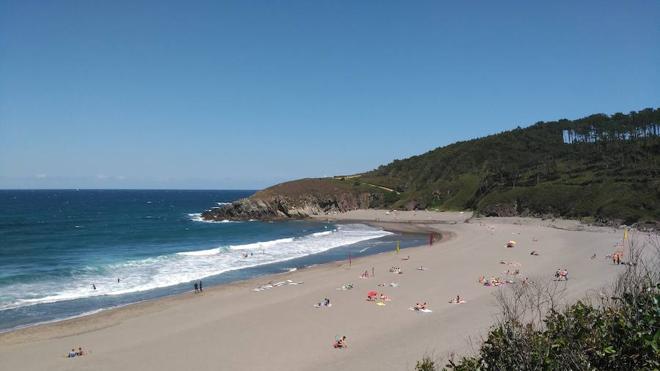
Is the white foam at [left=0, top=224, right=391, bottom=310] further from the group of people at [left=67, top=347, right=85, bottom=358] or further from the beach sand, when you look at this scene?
the group of people at [left=67, top=347, right=85, bottom=358]

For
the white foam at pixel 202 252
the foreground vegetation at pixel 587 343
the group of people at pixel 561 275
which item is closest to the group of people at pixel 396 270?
the group of people at pixel 561 275

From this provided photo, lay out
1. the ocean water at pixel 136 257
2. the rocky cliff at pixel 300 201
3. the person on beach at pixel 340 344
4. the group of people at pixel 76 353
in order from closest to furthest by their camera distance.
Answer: the group of people at pixel 76 353 < the person on beach at pixel 340 344 < the ocean water at pixel 136 257 < the rocky cliff at pixel 300 201

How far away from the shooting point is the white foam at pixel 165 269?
104 ft

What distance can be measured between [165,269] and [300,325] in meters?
21.8

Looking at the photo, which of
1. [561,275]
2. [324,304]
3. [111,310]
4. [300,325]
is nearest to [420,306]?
[324,304]

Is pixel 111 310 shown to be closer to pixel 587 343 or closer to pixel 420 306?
pixel 420 306

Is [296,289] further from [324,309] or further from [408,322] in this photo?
[408,322]

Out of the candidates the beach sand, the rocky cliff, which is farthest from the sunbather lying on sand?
the rocky cliff

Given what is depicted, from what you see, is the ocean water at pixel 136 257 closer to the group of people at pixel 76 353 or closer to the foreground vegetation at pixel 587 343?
the group of people at pixel 76 353

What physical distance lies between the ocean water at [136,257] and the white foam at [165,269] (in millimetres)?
62

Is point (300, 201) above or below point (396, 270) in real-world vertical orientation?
above

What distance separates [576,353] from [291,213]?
94.4 metres

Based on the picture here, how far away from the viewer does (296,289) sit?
31172 millimetres

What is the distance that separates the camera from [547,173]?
285ft
